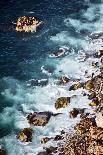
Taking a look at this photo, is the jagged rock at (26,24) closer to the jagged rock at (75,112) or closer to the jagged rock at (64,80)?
the jagged rock at (64,80)

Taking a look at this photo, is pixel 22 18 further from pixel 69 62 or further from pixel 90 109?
pixel 90 109

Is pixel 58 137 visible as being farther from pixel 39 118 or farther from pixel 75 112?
pixel 75 112

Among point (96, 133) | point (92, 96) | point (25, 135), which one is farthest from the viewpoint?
point (92, 96)

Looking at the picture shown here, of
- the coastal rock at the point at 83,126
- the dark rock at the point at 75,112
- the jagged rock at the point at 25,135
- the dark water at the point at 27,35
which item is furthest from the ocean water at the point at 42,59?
the coastal rock at the point at 83,126

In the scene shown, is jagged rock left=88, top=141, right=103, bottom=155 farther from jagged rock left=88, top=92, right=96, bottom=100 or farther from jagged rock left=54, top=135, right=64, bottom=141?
jagged rock left=88, top=92, right=96, bottom=100

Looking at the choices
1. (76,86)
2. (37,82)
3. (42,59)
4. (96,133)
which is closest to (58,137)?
(96,133)

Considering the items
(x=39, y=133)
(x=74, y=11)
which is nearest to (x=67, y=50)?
(x=74, y=11)

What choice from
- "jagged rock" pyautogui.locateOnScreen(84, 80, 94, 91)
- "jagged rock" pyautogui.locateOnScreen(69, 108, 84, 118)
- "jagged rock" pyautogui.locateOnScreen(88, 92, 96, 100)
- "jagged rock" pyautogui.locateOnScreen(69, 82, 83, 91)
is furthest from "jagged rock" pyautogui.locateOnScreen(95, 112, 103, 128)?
"jagged rock" pyautogui.locateOnScreen(69, 82, 83, 91)
